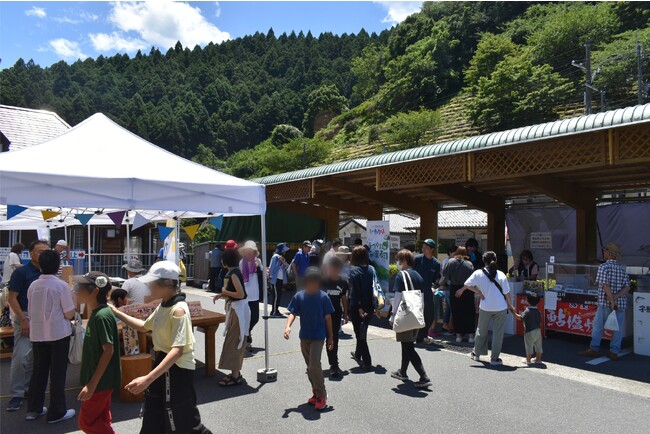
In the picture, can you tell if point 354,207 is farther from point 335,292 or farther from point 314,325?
point 314,325

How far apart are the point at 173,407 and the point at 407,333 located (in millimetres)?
3243

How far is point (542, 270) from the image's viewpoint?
14.1m

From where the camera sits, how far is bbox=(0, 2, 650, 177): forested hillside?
48438 millimetres

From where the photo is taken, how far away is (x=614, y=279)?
7496 millimetres

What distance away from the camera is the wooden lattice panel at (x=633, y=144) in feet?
24.3

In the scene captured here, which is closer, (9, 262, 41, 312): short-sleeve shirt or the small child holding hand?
(9, 262, 41, 312): short-sleeve shirt

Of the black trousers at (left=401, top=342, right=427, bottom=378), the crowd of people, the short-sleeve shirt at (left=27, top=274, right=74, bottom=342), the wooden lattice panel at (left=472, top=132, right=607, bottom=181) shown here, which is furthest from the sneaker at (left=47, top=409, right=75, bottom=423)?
the wooden lattice panel at (left=472, top=132, right=607, bottom=181)

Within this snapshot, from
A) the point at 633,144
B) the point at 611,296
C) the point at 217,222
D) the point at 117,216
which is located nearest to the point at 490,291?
the point at 611,296

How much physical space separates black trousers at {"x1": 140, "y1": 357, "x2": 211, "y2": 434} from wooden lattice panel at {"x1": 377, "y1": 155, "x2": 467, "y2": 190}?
26.5ft

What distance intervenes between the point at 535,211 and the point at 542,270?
179cm

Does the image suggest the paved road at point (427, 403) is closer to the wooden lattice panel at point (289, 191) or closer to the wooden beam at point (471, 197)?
the wooden beam at point (471, 197)

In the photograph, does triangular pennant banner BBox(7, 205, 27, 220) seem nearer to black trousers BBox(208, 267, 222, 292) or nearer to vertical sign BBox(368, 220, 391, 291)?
vertical sign BBox(368, 220, 391, 291)

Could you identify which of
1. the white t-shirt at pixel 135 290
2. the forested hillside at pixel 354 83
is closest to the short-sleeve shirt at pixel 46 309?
the white t-shirt at pixel 135 290

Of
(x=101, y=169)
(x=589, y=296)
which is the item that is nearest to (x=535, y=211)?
(x=589, y=296)
